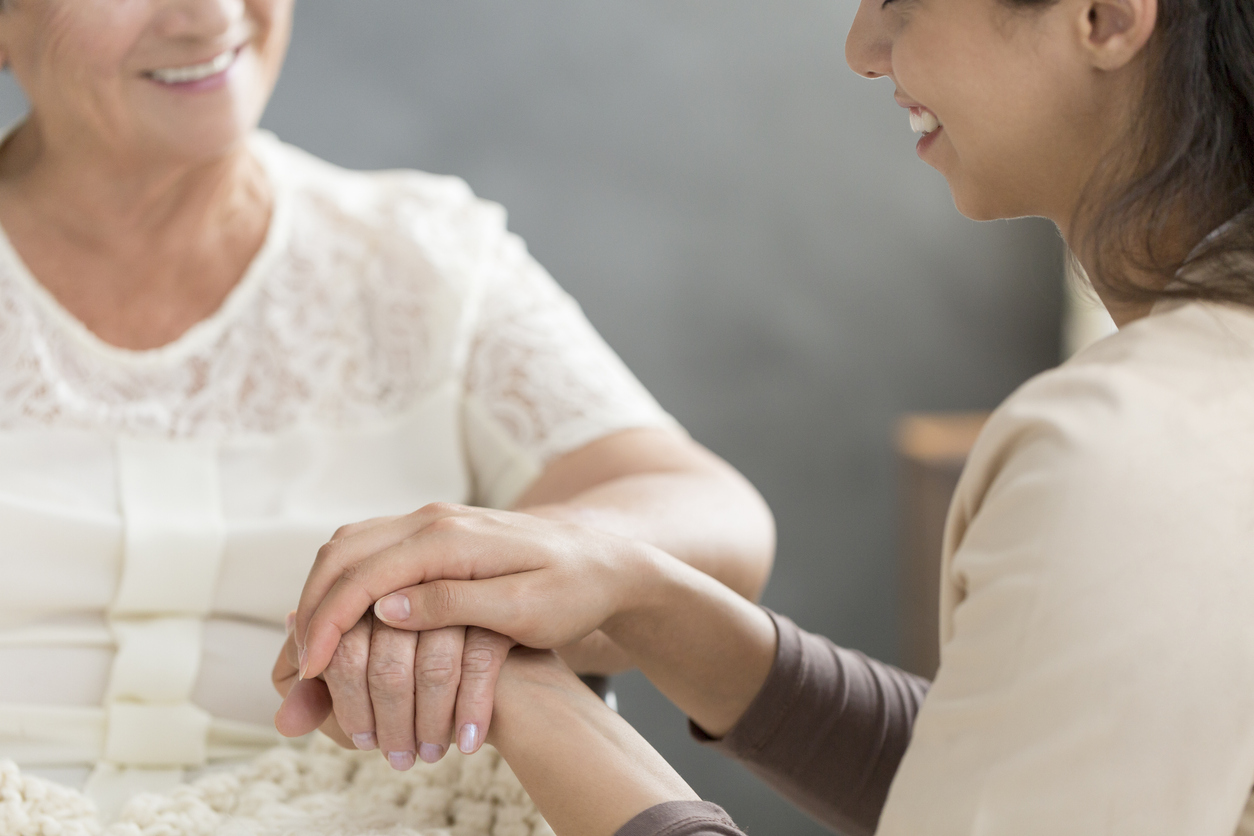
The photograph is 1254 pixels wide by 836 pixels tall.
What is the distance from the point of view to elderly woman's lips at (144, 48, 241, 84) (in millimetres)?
1142

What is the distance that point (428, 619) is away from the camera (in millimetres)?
810

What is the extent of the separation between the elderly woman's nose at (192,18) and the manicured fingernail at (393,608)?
26.1 inches

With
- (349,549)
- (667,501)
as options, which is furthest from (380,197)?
(349,549)

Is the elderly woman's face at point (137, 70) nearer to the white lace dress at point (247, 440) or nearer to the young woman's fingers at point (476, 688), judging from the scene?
the white lace dress at point (247, 440)

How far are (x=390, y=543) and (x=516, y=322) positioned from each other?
1.70 ft

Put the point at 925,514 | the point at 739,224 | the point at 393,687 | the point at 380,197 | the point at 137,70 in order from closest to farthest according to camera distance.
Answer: the point at 393,687 < the point at 137,70 < the point at 380,197 < the point at 925,514 < the point at 739,224

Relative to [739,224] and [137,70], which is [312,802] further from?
[739,224]

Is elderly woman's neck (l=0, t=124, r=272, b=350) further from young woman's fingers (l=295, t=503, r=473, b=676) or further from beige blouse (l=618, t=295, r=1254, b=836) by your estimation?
beige blouse (l=618, t=295, r=1254, b=836)

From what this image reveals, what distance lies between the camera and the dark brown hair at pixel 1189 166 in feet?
2.30

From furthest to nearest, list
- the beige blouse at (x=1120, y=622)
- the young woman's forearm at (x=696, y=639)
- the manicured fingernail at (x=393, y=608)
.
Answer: the young woman's forearm at (x=696, y=639), the manicured fingernail at (x=393, y=608), the beige blouse at (x=1120, y=622)

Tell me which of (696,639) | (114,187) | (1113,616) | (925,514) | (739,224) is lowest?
(925,514)

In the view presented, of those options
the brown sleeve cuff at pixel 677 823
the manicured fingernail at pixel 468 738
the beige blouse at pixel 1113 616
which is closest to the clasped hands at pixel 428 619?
the manicured fingernail at pixel 468 738

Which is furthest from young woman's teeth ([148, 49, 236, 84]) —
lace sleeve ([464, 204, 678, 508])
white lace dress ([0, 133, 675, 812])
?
lace sleeve ([464, 204, 678, 508])

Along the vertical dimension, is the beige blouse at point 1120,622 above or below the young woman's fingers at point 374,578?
above
